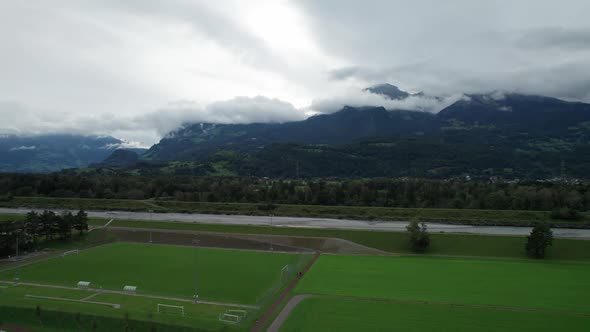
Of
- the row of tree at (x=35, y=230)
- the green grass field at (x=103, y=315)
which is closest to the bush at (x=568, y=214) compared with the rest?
the green grass field at (x=103, y=315)

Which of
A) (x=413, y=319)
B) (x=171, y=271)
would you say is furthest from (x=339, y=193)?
(x=413, y=319)

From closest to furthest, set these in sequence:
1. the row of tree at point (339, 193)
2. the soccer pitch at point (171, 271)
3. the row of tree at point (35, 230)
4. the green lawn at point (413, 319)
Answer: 1. the green lawn at point (413, 319)
2. the soccer pitch at point (171, 271)
3. the row of tree at point (35, 230)
4. the row of tree at point (339, 193)

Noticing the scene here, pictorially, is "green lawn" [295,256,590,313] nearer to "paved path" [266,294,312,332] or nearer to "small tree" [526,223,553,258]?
"paved path" [266,294,312,332]

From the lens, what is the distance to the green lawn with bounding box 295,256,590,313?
107 ft

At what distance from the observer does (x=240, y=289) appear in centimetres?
3569

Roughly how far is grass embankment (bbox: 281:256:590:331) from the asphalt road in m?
16.2

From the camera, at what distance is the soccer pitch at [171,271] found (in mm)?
35656

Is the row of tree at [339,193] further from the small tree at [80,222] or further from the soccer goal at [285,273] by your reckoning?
the soccer goal at [285,273]

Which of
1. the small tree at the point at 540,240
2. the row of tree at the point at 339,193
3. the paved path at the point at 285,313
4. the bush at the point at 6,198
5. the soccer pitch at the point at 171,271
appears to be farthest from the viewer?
the bush at the point at 6,198

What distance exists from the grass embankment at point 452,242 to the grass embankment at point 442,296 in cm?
447

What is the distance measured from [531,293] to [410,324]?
14.6 meters

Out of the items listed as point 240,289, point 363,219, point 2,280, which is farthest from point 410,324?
point 363,219

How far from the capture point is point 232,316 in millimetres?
28297

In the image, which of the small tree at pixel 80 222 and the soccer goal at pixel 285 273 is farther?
the small tree at pixel 80 222
